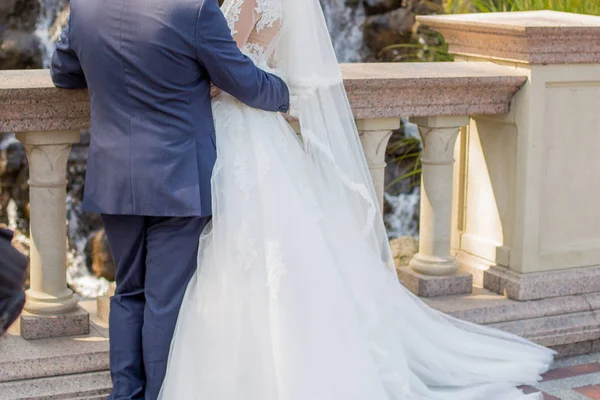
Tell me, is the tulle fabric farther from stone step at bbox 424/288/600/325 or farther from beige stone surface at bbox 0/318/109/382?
stone step at bbox 424/288/600/325

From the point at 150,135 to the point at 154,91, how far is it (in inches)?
5.8

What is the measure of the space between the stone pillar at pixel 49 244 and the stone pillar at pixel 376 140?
126cm

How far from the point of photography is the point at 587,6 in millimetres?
7211

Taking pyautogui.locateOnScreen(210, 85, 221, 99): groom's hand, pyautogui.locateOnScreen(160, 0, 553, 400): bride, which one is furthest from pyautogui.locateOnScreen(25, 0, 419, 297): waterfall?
pyautogui.locateOnScreen(210, 85, 221, 99): groom's hand

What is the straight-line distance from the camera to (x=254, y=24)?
3.59 metres

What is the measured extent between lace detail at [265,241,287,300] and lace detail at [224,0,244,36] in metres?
0.76

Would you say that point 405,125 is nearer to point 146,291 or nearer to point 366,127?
point 366,127

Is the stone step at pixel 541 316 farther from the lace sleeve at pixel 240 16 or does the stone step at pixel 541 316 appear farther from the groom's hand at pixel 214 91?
the lace sleeve at pixel 240 16

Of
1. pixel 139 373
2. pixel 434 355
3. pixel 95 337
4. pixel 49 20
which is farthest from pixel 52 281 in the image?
pixel 49 20

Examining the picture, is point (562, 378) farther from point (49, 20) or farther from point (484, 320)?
point (49, 20)

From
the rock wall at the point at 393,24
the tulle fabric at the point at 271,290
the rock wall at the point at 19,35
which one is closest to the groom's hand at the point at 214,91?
the tulle fabric at the point at 271,290

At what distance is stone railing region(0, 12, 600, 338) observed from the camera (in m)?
4.60

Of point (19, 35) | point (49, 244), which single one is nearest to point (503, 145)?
point (49, 244)

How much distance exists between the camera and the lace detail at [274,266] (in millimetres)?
3586
